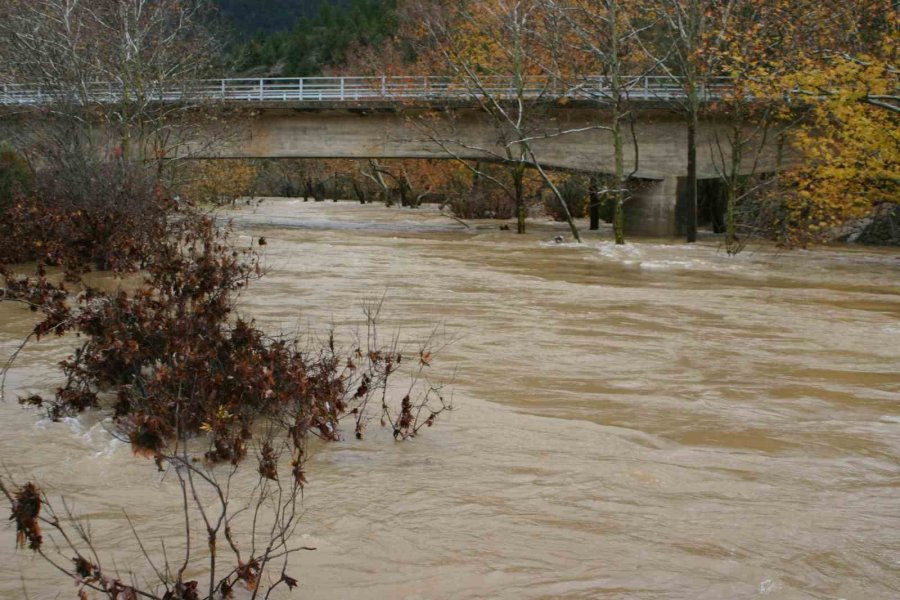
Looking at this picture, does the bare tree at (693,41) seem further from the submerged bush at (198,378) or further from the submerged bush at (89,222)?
the submerged bush at (198,378)

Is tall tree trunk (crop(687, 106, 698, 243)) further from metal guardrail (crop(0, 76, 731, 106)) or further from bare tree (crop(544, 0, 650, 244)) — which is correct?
bare tree (crop(544, 0, 650, 244))

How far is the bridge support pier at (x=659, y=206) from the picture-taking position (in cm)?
3388

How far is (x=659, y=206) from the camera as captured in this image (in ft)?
111

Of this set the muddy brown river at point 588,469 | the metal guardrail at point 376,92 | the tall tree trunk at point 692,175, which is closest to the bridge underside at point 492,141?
the metal guardrail at point 376,92

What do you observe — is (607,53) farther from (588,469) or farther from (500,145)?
(588,469)

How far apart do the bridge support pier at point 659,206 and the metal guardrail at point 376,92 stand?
284 cm

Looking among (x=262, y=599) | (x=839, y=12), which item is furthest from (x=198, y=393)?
(x=839, y=12)

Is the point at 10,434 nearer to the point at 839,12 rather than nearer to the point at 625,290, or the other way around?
the point at 625,290

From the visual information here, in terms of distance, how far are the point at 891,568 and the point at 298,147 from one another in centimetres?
3369

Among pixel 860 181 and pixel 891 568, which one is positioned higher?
pixel 860 181

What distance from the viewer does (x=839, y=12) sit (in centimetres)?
2212

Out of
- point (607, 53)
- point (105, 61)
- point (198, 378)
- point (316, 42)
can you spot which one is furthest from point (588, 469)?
point (316, 42)

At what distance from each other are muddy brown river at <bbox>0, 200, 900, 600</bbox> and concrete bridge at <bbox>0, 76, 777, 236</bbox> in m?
20.2

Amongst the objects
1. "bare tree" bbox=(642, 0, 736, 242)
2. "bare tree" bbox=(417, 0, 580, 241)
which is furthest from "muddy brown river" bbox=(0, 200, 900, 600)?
"bare tree" bbox=(417, 0, 580, 241)
